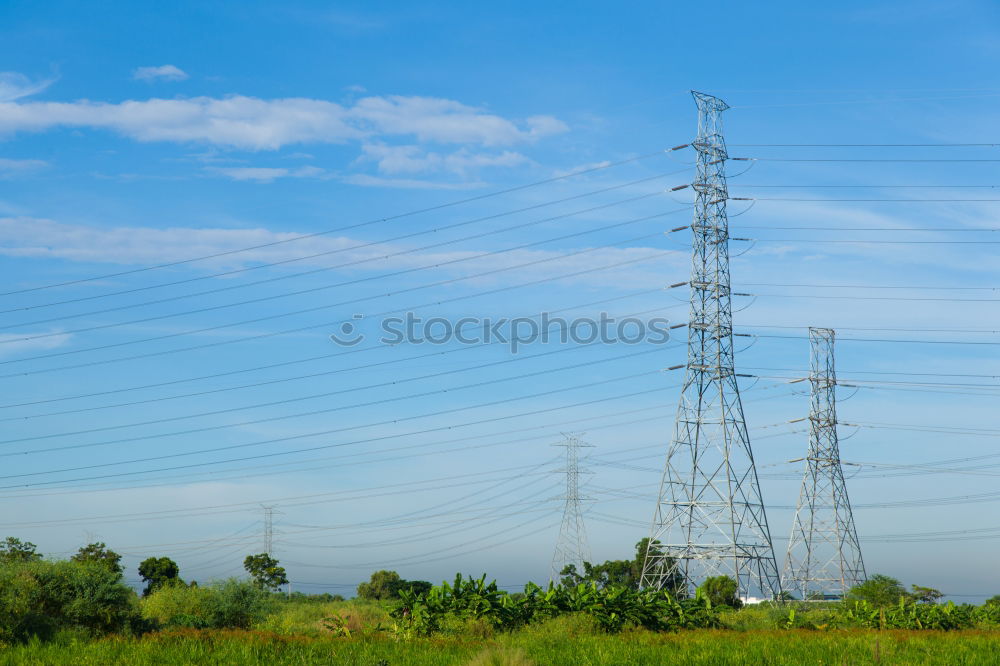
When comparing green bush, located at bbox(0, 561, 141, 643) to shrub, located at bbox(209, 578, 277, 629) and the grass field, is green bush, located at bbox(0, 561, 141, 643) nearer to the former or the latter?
the grass field

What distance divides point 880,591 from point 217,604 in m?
32.1

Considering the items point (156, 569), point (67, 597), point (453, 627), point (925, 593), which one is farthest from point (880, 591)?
point (156, 569)

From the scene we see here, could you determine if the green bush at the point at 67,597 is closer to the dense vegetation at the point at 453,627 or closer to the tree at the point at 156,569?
the dense vegetation at the point at 453,627

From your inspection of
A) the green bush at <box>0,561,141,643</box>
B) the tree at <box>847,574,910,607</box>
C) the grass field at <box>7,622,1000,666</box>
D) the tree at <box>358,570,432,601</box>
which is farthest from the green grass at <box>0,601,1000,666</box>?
the tree at <box>358,570,432,601</box>

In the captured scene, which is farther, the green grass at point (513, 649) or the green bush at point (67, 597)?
the green bush at point (67, 597)

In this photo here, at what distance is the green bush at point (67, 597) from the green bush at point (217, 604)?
6.74 meters

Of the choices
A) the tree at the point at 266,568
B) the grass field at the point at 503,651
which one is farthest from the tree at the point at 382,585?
the grass field at the point at 503,651

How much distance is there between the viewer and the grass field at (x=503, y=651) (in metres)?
18.9

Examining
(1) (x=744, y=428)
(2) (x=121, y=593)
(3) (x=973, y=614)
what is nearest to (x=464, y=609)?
(2) (x=121, y=593)

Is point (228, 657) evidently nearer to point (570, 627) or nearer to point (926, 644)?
point (570, 627)

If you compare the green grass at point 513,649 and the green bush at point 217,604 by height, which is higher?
the green grass at point 513,649

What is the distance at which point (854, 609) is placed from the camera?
36.3m

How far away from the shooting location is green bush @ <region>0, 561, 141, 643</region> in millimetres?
24109

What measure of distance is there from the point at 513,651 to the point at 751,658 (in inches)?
214
